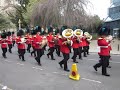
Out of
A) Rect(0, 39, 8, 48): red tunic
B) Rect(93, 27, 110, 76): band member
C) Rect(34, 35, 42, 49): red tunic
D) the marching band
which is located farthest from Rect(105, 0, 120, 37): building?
Rect(93, 27, 110, 76): band member

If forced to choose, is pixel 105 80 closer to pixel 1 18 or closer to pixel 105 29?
pixel 105 29

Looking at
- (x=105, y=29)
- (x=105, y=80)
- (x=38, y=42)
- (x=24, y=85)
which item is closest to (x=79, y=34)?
(x=38, y=42)

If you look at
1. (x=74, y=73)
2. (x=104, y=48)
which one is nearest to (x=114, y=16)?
(x=104, y=48)

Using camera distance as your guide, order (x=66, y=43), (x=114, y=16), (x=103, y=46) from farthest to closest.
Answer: (x=114, y=16) → (x=66, y=43) → (x=103, y=46)

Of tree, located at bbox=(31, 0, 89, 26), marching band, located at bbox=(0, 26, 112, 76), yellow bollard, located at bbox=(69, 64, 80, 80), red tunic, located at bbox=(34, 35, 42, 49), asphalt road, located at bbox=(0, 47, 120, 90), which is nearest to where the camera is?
asphalt road, located at bbox=(0, 47, 120, 90)

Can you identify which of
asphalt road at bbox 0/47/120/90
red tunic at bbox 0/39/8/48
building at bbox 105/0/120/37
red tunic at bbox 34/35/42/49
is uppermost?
building at bbox 105/0/120/37

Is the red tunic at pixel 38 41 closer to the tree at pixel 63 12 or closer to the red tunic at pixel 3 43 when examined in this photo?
the red tunic at pixel 3 43

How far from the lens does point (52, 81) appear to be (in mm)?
12305

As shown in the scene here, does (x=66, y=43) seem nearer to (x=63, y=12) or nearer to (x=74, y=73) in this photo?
(x=74, y=73)

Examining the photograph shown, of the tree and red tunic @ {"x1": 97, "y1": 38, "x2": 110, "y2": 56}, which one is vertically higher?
the tree

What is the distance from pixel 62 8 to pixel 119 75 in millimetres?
28110

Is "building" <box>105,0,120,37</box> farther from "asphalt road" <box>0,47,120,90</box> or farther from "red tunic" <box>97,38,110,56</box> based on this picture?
"red tunic" <box>97,38,110,56</box>

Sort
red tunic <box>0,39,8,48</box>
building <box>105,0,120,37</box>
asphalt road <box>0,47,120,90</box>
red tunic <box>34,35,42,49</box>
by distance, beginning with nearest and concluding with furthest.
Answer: asphalt road <box>0,47,120,90</box> → red tunic <box>34,35,42,49</box> → red tunic <box>0,39,8,48</box> → building <box>105,0,120,37</box>

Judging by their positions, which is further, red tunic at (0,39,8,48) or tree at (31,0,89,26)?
tree at (31,0,89,26)
